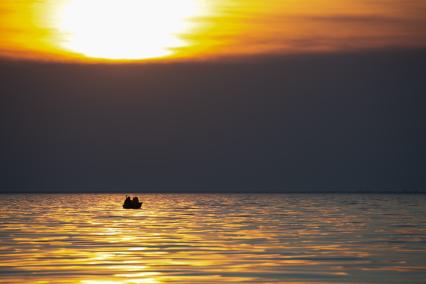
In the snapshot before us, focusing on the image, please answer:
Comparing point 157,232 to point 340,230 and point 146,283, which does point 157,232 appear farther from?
point 146,283

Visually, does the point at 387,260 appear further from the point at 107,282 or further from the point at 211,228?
the point at 211,228

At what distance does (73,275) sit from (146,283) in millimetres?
3750

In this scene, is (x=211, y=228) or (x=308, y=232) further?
(x=211, y=228)

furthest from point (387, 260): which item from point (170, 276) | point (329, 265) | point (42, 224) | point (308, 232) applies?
point (42, 224)

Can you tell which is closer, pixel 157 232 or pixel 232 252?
pixel 232 252

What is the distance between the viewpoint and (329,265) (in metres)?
38.6

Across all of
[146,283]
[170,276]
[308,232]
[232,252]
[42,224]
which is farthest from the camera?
[42,224]

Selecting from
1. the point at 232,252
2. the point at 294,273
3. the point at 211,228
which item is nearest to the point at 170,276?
the point at 294,273

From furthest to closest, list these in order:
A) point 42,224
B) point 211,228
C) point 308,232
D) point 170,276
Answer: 1. point 42,224
2. point 211,228
3. point 308,232
4. point 170,276

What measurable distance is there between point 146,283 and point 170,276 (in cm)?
225

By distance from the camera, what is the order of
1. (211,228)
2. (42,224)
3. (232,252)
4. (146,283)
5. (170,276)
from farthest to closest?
(42,224) → (211,228) → (232,252) → (170,276) → (146,283)

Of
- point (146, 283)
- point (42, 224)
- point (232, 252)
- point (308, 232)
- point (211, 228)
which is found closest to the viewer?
point (146, 283)

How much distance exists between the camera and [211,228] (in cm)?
6625

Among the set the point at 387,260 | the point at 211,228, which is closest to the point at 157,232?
the point at 211,228
